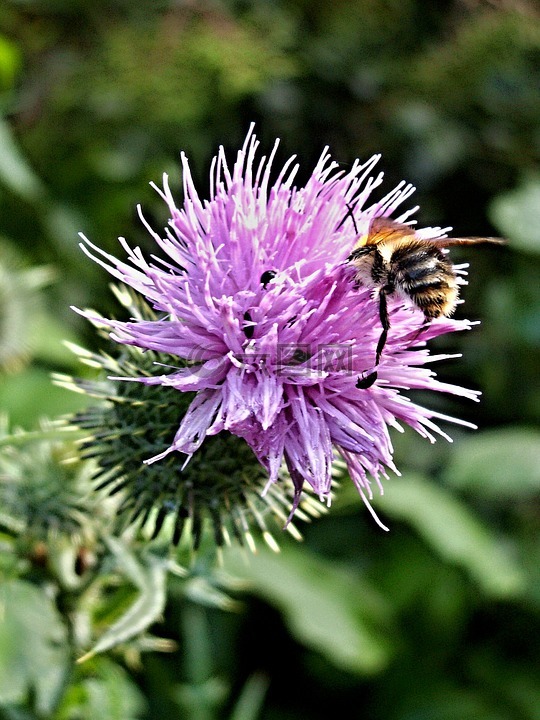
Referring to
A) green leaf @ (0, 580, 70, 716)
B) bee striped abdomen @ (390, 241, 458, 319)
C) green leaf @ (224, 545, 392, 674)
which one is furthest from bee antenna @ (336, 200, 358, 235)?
green leaf @ (224, 545, 392, 674)

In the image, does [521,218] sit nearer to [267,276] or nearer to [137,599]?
[267,276]

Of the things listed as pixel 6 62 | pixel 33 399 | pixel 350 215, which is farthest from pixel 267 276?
pixel 6 62

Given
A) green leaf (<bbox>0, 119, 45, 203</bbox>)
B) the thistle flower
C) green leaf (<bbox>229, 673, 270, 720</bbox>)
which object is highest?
green leaf (<bbox>0, 119, 45, 203</bbox>)

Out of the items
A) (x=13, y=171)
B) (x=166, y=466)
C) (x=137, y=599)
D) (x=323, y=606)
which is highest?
(x=13, y=171)

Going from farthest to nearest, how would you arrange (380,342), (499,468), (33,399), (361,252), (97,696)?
(499,468)
(33,399)
(97,696)
(361,252)
(380,342)

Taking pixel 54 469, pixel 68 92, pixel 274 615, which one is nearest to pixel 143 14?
pixel 68 92

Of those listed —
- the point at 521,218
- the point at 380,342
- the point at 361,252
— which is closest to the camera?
the point at 380,342

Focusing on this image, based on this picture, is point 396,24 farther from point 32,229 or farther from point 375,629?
point 375,629

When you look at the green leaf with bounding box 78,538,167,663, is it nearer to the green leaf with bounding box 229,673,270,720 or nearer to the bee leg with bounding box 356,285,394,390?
the bee leg with bounding box 356,285,394,390
